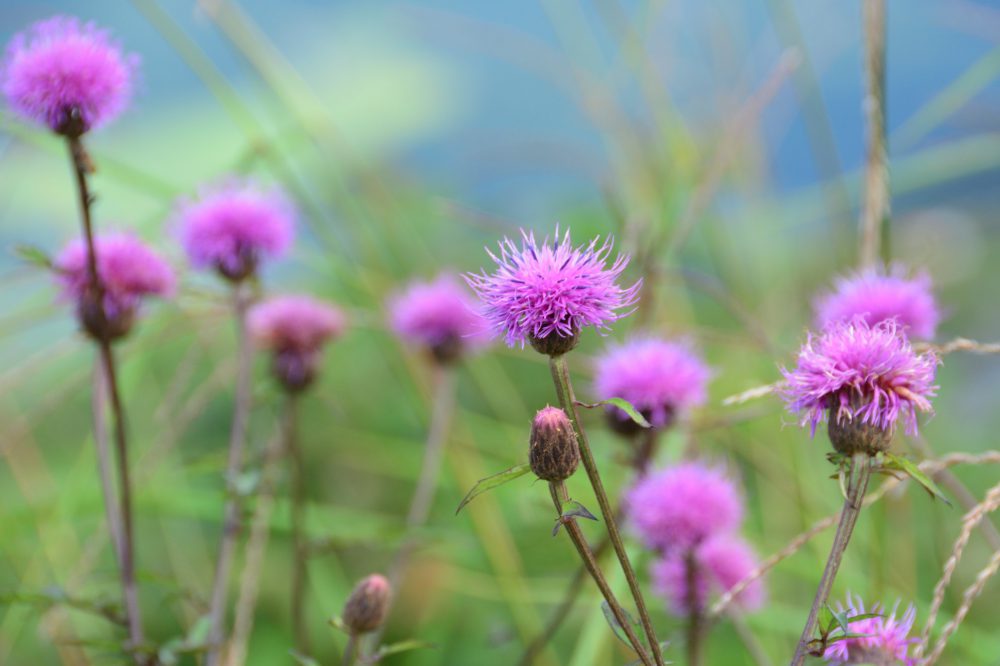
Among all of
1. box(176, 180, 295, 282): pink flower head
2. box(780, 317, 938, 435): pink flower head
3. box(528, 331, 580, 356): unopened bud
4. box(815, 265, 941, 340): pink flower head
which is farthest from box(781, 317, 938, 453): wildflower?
box(176, 180, 295, 282): pink flower head

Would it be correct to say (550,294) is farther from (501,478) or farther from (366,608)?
(366,608)

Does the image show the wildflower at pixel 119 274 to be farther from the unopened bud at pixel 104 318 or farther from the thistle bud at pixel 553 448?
the thistle bud at pixel 553 448

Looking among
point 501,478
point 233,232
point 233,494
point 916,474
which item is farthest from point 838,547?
point 233,232

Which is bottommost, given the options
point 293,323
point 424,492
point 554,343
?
point 554,343

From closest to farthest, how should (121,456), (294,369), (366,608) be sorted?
1. (366,608)
2. (121,456)
3. (294,369)

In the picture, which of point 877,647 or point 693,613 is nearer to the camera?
point 877,647

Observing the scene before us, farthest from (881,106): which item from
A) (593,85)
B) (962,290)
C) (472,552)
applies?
(962,290)

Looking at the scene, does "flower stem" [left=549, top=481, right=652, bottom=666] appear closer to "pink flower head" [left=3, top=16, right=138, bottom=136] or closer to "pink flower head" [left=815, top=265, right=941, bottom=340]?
"pink flower head" [left=815, top=265, right=941, bottom=340]

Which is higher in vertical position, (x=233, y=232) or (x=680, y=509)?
(x=233, y=232)
